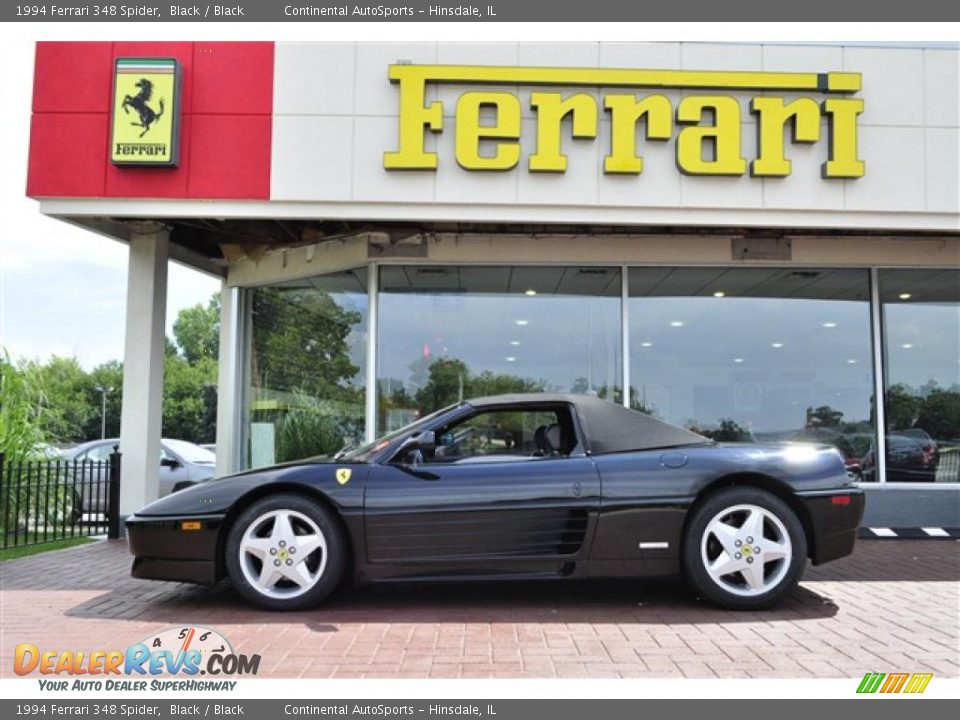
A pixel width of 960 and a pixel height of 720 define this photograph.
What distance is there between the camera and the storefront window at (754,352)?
868 centimetres

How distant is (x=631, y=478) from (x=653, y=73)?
167 inches

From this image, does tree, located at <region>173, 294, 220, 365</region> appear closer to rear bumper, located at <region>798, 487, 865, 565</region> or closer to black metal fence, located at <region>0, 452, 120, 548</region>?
black metal fence, located at <region>0, 452, 120, 548</region>

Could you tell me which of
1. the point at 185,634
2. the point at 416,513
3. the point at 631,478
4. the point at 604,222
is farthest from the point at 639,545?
the point at 604,222

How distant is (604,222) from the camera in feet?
23.8

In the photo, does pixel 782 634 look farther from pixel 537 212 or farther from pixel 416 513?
pixel 537 212

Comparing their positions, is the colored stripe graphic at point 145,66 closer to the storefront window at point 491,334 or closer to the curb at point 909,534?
the storefront window at point 491,334

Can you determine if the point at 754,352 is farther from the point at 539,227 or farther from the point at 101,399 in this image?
the point at 101,399

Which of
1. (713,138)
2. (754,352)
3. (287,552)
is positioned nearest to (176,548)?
(287,552)

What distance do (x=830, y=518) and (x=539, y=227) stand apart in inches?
177

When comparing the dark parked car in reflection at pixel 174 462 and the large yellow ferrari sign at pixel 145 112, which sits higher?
the large yellow ferrari sign at pixel 145 112

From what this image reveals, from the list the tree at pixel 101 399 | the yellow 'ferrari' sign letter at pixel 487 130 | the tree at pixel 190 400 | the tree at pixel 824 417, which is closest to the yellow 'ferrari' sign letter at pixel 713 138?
the yellow 'ferrari' sign letter at pixel 487 130

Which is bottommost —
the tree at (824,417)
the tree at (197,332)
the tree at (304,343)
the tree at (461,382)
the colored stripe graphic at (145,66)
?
the tree at (824,417)

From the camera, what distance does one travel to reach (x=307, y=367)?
9406 mm

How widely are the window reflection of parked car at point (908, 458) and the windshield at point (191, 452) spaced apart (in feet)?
30.9
